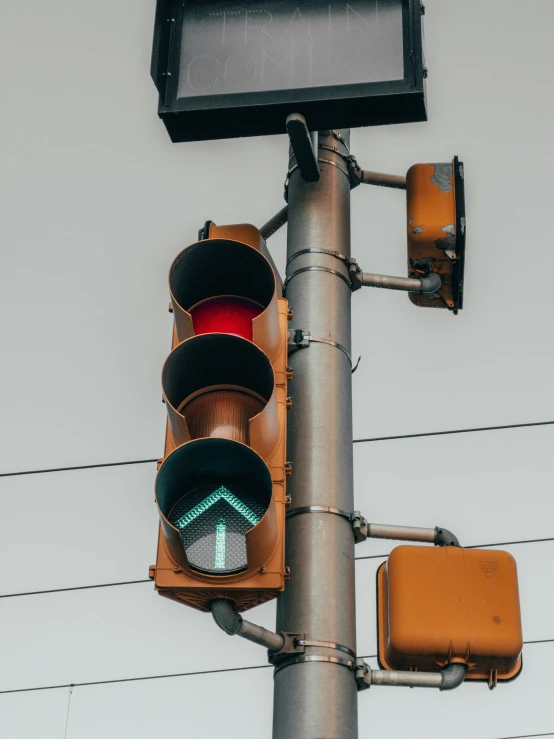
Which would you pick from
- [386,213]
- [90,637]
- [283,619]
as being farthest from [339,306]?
[90,637]

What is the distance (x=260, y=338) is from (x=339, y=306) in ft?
2.17

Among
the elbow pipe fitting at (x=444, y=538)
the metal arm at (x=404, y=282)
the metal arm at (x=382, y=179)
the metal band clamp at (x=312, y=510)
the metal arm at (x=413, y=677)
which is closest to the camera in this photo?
the metal arm at (x=413, y=677)

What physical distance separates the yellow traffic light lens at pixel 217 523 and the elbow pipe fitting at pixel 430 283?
5.41 feet

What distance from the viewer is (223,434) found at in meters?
3.56

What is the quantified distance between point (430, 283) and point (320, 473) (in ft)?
4.00

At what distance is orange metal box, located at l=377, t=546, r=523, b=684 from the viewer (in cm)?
372

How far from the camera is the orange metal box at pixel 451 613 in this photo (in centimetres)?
372

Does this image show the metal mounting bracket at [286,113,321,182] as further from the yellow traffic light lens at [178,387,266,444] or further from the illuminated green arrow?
the illuminated green arrow

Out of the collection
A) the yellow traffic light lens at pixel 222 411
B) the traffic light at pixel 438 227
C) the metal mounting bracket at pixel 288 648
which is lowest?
the metal mounting bracket at pixel 288 648

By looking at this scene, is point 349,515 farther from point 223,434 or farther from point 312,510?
point 223,434

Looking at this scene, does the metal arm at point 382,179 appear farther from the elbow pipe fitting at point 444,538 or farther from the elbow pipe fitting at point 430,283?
the elbow pipe fitting at point 444,538

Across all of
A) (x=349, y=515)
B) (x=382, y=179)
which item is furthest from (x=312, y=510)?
(x=382, y=179)

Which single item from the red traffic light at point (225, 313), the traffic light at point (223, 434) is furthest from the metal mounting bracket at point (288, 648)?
the red traffic light at point (225, 313)

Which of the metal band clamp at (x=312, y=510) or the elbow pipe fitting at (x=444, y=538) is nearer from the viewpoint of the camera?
the metal band clamp at (x=312, y=510)
